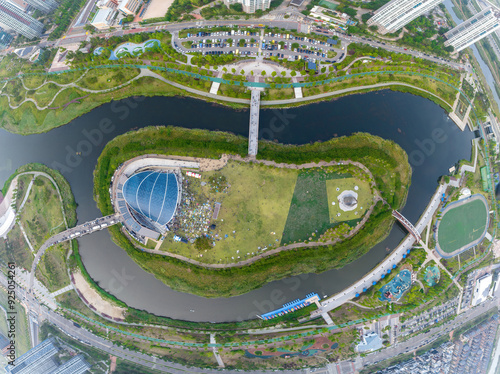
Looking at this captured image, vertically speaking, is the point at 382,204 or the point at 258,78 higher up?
the point at 258,78

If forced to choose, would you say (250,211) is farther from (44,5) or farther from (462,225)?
(44,5)

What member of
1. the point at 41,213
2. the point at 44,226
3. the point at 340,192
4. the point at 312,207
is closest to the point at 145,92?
the point at 41,213

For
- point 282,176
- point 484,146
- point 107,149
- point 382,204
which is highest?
point 484,146

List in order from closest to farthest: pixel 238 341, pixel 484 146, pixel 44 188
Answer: pixel 238 341, pixel 44 188, pixel 484 146

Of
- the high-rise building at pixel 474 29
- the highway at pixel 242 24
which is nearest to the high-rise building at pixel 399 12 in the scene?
the highway at pixel 242 24

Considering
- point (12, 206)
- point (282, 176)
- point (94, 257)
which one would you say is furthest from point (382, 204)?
point (12, 206)

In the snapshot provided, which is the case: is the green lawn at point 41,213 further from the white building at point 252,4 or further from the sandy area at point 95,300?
the white building at point 252,4

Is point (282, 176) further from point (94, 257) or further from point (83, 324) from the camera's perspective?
point (83, 324)

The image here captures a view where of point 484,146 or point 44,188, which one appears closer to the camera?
point 44,188
